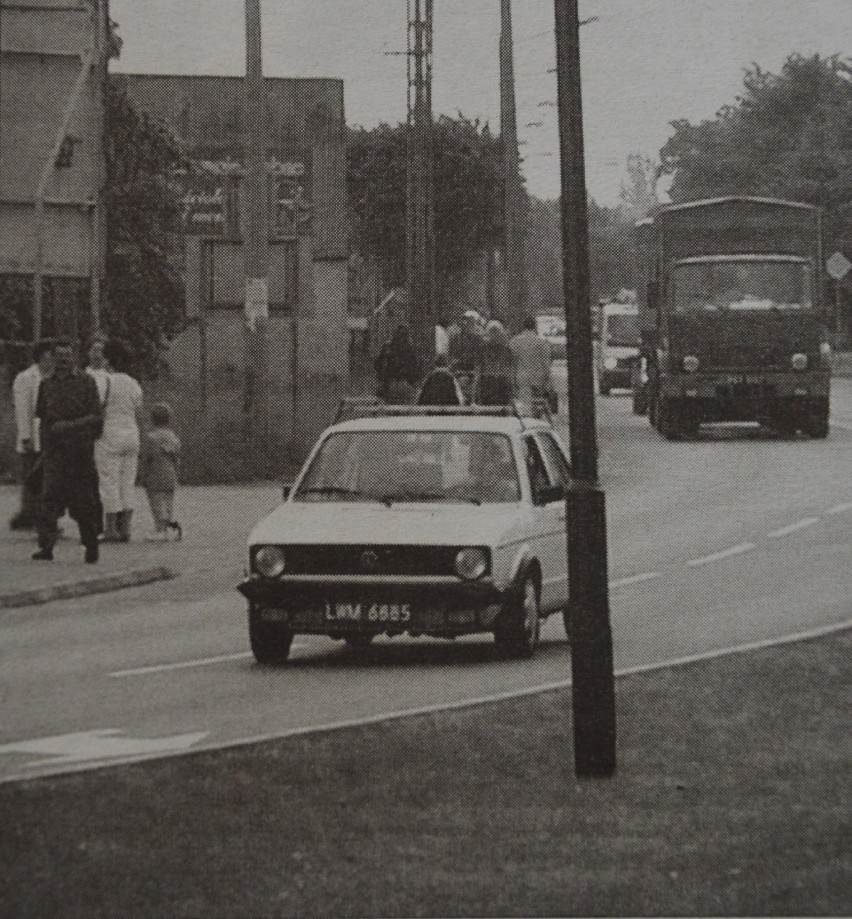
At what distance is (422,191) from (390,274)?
4234 centimetres

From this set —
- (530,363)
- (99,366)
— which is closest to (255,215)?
(530,363)

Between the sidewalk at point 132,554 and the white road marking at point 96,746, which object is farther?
the sidewalk at point 132,554

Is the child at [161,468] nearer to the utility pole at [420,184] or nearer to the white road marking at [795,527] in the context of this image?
the white road marking at [795,527]

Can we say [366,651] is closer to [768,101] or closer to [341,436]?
[341,436]

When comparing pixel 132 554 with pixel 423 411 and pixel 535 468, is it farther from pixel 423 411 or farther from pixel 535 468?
pixel 535 468

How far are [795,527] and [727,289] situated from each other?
14.7m

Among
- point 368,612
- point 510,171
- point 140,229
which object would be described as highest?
point 510,171

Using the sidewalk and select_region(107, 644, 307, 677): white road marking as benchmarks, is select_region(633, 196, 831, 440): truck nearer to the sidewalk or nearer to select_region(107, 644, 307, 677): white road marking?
the sidewalk

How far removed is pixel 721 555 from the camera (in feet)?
83.0

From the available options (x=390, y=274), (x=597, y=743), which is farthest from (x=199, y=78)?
(x=597, y=743)

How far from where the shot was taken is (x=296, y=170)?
237 ft

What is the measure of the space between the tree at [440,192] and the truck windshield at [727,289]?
43119 millimetres

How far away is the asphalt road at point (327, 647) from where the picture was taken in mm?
13812

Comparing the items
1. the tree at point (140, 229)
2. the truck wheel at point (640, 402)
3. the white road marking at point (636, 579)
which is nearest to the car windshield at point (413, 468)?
the white road marking at point (636, 579)
